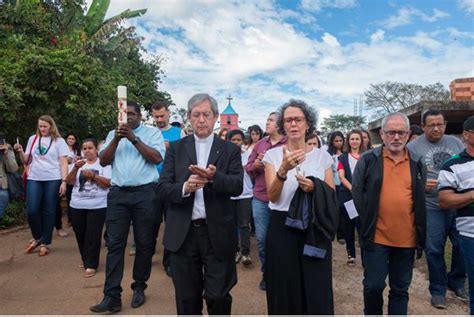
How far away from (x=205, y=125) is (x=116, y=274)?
1929 millimetres

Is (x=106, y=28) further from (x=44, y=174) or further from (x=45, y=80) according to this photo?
(x=44, y=174)

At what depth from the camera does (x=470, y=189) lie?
297 cm

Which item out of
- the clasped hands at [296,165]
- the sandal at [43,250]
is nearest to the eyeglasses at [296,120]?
the clasped hands at [296,165]

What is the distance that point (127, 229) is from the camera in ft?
12.7

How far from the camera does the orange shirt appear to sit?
3.09 m

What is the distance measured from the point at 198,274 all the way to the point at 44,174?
12.5 feet

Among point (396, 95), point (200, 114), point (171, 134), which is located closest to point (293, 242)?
point (200, 114)

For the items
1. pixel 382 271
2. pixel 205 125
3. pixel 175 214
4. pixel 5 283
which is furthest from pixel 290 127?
pixel 5 283

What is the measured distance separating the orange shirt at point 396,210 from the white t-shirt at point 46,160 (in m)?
4.67

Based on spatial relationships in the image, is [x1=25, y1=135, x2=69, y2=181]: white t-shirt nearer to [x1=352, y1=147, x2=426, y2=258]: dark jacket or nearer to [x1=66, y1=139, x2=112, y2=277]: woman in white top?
[x1=66, y1=139, x2=112, y2=277]: woman in white top

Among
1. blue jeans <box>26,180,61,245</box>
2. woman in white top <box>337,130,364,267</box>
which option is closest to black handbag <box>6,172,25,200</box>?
blue jeans <box>26,180,61,245</box>

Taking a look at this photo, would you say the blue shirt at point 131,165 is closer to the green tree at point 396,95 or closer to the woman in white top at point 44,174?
the woman in white top at point 44,174

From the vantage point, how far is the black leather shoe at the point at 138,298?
387cm

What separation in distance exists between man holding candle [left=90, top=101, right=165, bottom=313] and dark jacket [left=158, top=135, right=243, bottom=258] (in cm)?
94
